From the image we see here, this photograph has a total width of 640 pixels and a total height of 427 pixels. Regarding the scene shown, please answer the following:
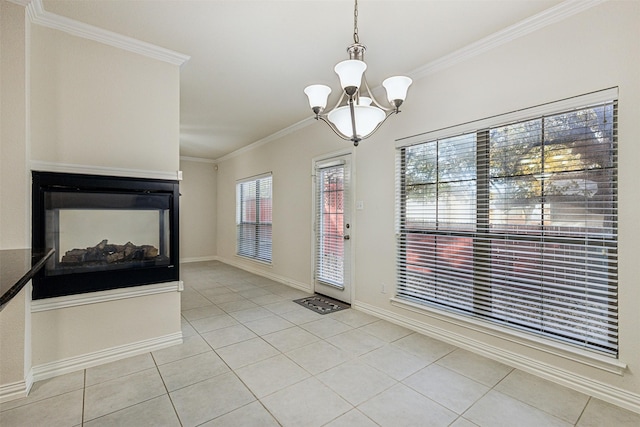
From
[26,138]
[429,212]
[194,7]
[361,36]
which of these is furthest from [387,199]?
[26,138]

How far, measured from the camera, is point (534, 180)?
2381 mm

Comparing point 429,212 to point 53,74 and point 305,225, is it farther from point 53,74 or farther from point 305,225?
point 53,74

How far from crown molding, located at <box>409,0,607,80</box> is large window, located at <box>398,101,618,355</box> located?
684 millimetres

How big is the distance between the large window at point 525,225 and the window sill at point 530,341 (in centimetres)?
6

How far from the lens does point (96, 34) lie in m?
2.50

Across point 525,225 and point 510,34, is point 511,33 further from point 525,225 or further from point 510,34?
point 525,225

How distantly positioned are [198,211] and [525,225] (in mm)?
7139

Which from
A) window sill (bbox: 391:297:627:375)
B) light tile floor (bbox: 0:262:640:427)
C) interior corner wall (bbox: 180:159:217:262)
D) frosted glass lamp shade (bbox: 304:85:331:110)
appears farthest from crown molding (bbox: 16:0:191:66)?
interior corner wall (bbox: 180:159:217:262)

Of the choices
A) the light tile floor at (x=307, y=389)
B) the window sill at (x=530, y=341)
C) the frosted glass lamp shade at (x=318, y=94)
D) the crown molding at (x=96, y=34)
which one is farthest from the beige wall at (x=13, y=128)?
the window sill at (x=530, y=341)

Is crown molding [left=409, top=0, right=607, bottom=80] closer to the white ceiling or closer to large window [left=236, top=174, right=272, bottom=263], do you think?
the white ceiling

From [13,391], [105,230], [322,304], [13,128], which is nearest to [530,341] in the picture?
[322,304]

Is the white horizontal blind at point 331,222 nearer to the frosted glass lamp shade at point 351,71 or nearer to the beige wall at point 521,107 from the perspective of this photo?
the beige wall at point 521,107

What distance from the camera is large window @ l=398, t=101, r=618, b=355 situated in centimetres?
209

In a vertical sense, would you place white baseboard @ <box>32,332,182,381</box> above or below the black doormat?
above
